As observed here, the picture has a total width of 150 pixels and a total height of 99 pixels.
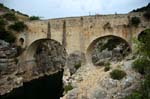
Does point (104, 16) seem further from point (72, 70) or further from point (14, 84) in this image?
point (14, 84)

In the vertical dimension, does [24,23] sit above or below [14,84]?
above

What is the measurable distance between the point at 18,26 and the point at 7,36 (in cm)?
207

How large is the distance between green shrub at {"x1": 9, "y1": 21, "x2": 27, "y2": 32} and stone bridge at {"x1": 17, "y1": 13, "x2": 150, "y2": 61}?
2.22ft

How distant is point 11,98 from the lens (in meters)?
35.7

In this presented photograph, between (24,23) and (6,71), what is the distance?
23.0 ft

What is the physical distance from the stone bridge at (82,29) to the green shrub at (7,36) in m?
2.36

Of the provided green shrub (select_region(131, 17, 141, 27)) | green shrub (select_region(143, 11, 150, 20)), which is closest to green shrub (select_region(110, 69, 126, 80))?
green shrub (select_region(131, 17, 141, 27))

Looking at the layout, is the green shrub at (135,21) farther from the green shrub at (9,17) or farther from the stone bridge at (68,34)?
the green shrub at (9,17)

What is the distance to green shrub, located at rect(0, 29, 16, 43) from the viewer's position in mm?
43000

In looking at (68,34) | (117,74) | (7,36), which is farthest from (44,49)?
(117,74)

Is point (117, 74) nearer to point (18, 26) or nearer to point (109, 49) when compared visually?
point (18, 26)

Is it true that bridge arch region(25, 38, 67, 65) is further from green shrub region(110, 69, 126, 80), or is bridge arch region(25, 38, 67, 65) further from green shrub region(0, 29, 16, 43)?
green shrub region(110, 69, 126, 80)

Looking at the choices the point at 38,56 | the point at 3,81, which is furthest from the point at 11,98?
the point at 38,56

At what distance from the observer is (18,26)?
141ft
